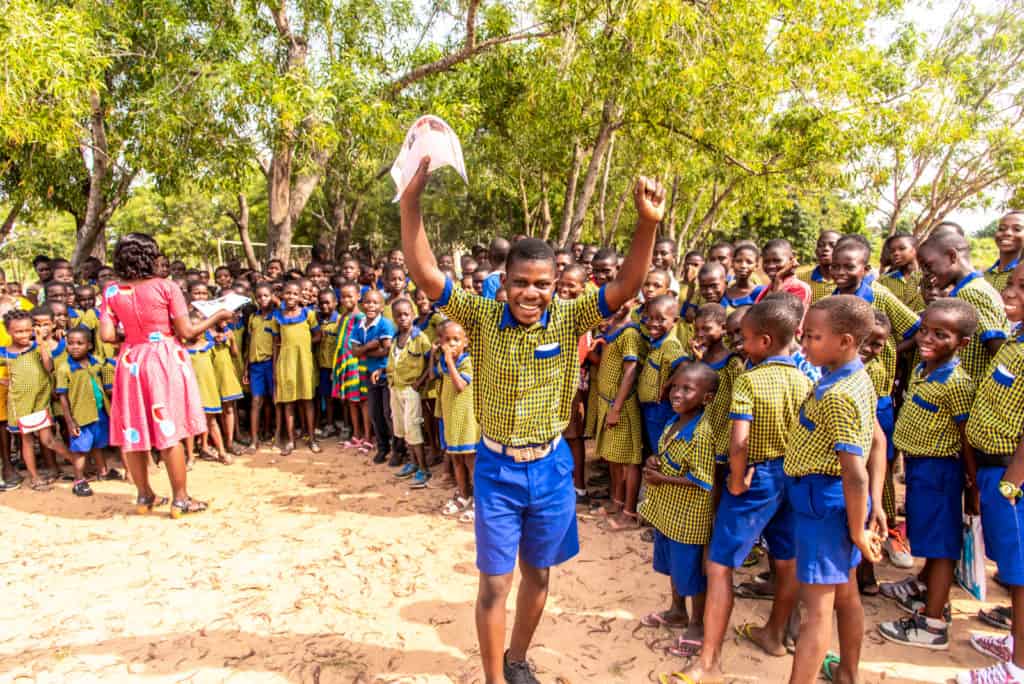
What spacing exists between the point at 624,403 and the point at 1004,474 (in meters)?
2.16

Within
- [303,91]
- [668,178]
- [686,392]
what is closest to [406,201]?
[686,392]

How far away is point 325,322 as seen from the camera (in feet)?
21.6

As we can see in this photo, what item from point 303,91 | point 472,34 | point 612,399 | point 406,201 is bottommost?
point 612,399

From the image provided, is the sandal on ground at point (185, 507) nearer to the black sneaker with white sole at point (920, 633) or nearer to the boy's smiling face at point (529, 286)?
the boy's smiling face at point (529, 286)

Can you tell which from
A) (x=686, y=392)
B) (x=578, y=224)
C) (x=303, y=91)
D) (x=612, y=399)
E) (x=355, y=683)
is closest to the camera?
(x=355, y=683)

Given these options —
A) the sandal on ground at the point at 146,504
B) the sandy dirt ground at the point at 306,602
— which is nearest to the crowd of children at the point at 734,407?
the sandy dirt ground at the point at 306,602

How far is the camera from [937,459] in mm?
3020

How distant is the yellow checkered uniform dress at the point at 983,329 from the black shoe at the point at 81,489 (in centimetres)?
646

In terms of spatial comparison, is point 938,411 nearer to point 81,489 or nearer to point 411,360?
point 411,360

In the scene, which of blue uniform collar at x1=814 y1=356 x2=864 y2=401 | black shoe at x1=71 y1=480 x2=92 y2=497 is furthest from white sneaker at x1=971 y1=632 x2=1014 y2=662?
black shoe at x1=71 y1=480 x2=92 y2=497

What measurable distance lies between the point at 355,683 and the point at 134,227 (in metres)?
30.7

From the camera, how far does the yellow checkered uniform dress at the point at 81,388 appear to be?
212 inches

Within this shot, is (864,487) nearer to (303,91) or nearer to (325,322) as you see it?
(325,322)

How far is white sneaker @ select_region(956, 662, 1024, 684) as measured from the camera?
2561 millimetres
